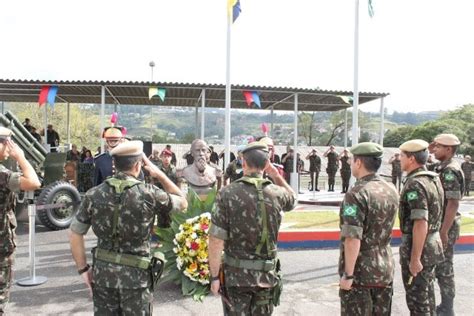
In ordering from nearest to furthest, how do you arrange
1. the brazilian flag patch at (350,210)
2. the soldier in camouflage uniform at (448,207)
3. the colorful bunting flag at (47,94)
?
the brazilian flag patch at (350,210)
the soldier in camouflage uniform at (448,207)
the colorful bunting flag at (47,94)

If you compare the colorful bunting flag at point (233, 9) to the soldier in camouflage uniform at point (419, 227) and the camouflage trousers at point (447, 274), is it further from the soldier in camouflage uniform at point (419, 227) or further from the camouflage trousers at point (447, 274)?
the camouflage trousers at point (447, 274)

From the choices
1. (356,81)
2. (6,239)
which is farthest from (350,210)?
(356,81)

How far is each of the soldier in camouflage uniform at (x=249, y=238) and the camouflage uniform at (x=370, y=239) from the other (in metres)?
0.50

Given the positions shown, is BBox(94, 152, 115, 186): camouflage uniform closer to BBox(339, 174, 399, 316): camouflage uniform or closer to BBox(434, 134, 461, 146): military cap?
BBox(339, 174, 399, 316): camouflage uniform

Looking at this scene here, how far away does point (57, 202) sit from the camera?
915cm

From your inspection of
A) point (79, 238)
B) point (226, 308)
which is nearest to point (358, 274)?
point (226, 308)

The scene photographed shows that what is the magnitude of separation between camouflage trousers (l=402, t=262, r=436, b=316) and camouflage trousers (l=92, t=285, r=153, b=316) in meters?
2.23

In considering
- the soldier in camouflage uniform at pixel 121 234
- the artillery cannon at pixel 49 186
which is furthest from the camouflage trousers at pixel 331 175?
the soldier in camouflage uniform at pixel 121 234

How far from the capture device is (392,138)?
228ft

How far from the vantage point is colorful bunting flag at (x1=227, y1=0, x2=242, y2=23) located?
966cm

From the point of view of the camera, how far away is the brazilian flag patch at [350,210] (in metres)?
3.18

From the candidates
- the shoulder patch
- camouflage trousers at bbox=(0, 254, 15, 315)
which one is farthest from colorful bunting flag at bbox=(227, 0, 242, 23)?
camouflage trousers at bbox=(0, 254, 15, 315)

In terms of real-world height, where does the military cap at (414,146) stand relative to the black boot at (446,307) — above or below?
above

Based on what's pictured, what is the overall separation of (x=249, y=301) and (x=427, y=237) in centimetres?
180
